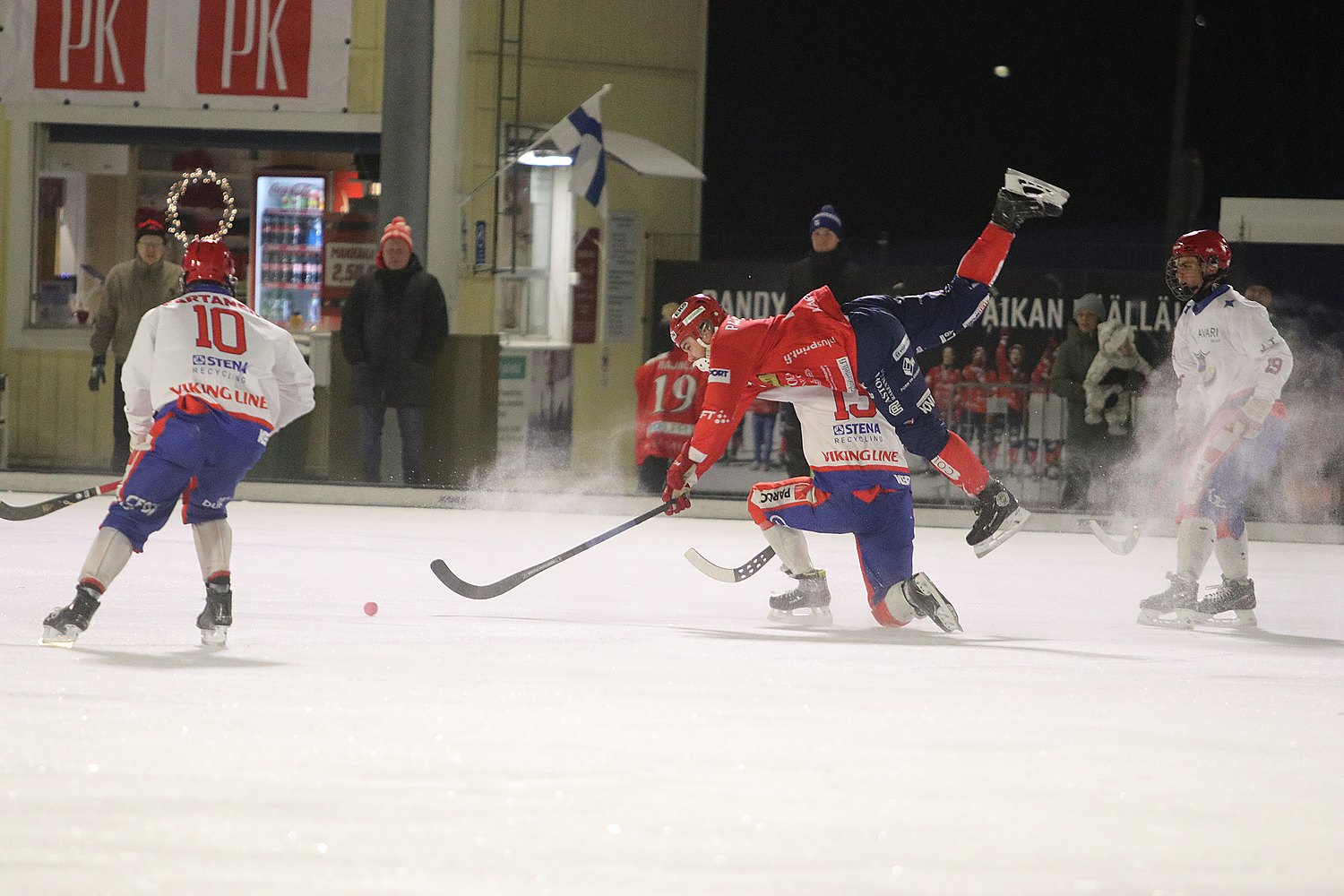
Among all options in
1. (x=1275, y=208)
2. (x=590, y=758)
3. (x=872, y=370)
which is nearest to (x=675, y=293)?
(x=1275, y=208)

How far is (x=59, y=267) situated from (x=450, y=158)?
119 inches

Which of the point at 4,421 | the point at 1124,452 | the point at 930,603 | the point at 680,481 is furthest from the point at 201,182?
the point at 930,603

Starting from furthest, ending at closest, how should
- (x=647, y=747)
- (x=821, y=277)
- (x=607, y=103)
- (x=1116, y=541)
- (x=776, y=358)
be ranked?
(x=607, y=103) < (x=821, y=277) < (x=1116, y=541) < (x=776, y=358) < (x=647, y=747)

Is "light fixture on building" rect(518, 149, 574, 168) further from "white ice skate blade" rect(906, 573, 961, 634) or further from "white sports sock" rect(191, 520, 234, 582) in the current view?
"white sports sock" rect(191, 520, 234, 582)

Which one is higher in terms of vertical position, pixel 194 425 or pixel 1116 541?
pixel 194 425

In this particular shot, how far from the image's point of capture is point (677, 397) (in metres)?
10.1

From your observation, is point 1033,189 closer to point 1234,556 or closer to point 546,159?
point 1234,556

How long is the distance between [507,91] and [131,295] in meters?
4.22

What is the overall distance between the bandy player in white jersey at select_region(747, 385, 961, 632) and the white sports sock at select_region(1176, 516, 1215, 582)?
3.29ft

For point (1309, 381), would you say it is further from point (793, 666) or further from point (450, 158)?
point (793, 666)

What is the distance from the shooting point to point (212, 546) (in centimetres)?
515

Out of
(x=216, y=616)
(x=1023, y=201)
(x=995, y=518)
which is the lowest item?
(x=216, y=616)

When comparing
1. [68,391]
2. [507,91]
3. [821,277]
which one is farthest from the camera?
[507,91]

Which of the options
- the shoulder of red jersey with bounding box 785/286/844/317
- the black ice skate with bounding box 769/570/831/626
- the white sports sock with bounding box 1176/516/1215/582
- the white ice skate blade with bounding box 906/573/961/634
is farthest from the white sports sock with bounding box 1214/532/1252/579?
the shoulder of red jersey with bounding box 785/286/844/317
